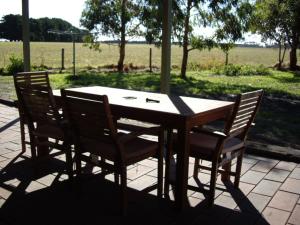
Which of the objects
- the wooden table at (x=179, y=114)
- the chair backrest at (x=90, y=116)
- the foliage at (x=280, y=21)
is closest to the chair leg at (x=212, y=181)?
the wooden table at (x=179, y=114)

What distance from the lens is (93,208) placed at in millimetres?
3324

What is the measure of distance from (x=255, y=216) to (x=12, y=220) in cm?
200

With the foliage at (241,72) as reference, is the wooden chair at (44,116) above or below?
above

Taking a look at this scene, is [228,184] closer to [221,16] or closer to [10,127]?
[10,127]

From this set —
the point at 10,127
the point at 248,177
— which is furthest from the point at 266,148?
the point at 10,127

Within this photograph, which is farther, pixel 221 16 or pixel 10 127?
pixel 221 16

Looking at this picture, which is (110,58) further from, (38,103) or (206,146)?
→ (206,146)

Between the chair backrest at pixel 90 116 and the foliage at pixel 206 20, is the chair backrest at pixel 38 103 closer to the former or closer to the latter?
the chair backrest at pixel 90 116

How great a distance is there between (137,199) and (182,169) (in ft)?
1.85

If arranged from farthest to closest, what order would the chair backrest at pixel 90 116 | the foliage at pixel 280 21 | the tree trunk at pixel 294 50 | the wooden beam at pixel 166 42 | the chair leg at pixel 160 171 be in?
the tree trunk at pixel 294 50 → the foliage at pixel 280 21 → the wooden beam at pixel 166 42 → the chair leg at pixel 160 171 → the chair backrest at pixel 90 116

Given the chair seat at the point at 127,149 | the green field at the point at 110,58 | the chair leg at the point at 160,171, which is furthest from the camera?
the green field at the point at 110,58

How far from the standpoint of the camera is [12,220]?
10.1 feet

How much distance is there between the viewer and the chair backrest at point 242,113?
10.4ft

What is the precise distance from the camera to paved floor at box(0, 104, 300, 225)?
124 inches
